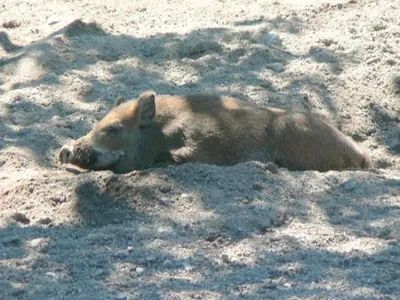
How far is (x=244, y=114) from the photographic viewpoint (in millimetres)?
7285

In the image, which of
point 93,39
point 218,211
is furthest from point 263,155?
point 93,39

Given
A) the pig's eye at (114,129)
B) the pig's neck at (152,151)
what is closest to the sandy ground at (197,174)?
the pig's eye at (114,129)

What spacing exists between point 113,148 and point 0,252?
1851 mm

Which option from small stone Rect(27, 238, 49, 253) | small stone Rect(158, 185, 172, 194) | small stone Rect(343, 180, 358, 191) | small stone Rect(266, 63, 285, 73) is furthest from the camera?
small stone Rect(266, 63, 285, 73)

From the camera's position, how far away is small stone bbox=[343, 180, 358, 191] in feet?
21.2

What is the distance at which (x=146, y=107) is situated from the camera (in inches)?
286

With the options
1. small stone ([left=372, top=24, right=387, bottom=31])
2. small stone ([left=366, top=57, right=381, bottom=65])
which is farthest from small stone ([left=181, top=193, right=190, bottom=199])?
small stone ([left=372, top=24, right=387, bottom=31])

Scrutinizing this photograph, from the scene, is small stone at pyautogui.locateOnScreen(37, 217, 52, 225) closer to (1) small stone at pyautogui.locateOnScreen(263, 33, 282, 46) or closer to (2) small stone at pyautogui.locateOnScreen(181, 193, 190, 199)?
(2) small stone at pyautogui.locateOnScreen(181, 193, 190, 199)

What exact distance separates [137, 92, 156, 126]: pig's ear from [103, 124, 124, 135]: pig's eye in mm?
147

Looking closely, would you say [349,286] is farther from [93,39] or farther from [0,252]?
[93,39]

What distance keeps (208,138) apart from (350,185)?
3.81ft

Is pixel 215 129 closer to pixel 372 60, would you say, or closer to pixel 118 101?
pixel 118 101

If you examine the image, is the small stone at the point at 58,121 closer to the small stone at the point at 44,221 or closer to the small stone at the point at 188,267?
the small stone at the point at 44,221

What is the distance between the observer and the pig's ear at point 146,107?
284 inches
